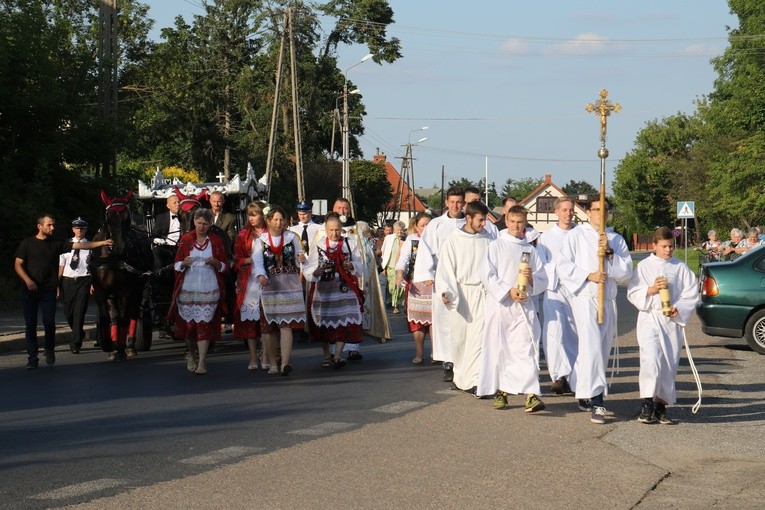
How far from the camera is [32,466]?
845cm

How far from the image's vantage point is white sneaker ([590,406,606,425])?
34.4 feet

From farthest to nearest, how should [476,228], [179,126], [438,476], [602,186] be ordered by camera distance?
[179,126]
[476,228]
[602,186]
[438,476]

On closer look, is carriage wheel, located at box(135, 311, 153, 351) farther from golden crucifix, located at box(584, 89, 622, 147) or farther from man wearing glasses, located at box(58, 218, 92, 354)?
golden crucifix, located at box(584, 89, 622, 147)

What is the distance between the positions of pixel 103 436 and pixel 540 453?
132 inches

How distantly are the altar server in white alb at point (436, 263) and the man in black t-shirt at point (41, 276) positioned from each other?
15.7ft

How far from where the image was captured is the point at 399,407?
11.4 metres

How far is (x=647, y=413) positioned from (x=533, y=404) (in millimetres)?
1023

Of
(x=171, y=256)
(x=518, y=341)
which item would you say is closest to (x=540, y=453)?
(x=518, y=341)

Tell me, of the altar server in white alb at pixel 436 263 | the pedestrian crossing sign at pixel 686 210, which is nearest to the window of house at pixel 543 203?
the pedestrian crossing sign at pixel 686 210

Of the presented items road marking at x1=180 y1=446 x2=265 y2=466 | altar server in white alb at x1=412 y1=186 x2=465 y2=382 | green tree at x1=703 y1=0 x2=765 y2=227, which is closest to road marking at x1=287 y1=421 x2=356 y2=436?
road marking at x1=180 y1=446 x2=265 y2=466

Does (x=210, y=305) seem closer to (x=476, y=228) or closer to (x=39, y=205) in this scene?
(x=476, y=228)

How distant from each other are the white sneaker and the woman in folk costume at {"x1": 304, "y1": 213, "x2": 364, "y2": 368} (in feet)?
15.8

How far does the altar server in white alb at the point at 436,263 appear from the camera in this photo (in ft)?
44.6

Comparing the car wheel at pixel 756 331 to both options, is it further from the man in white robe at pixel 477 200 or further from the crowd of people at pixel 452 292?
the man in white robe at pixel 477 200
